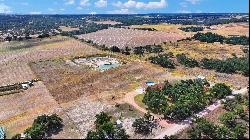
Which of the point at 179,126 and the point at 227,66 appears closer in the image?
the point at 179,126

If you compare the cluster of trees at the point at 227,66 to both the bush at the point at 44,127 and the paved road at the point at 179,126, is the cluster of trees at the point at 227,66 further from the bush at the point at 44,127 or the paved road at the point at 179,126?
the bush at the point at 44,127

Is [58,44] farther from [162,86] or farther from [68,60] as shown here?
[162,86]

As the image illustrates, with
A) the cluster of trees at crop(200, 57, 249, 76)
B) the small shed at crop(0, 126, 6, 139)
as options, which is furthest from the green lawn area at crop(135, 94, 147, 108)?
the cluster of trees at crop(200, 57, 249, 76)

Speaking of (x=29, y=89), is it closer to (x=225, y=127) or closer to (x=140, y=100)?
(x=140, y=100)

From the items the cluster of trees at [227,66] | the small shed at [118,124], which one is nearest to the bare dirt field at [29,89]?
the small shed at [118,124]

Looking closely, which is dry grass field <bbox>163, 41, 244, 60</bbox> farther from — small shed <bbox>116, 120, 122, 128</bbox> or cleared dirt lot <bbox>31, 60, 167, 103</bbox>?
small shed <bbox>116, 120, 122, 128</bbox>

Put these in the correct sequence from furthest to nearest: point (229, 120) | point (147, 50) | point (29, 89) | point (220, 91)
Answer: point (147, 50)
point (29, 89)
point (220, 91)
point (229, 120)

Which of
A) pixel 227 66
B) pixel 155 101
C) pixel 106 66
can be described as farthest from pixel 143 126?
pixel 106 66
